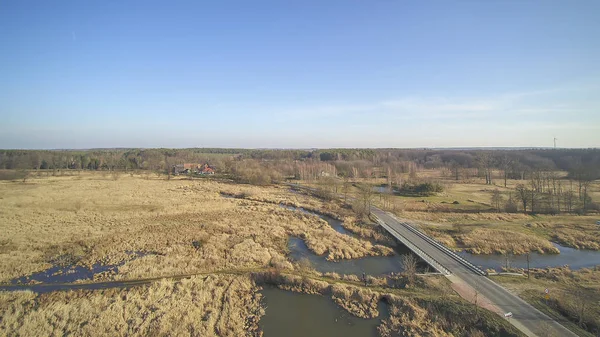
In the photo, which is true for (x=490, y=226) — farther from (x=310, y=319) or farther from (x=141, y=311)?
(x=141, y=311)

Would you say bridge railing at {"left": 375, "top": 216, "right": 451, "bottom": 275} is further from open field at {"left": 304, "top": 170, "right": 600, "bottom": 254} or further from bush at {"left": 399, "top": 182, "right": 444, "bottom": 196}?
bush at {"left": 399, "top": 182, "right": 444, "bottom": 196}

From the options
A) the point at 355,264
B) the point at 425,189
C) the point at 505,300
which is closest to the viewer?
the point at 505,300

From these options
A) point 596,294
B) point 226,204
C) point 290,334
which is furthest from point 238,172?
point 596,294

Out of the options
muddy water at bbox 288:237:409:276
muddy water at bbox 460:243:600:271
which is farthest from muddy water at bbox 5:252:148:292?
muddy water at bbox 460:243:600:271

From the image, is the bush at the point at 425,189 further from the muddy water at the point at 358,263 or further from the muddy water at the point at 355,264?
the muddy water at the point at 355,264

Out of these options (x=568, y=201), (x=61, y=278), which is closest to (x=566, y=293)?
(x=568, y=201)
